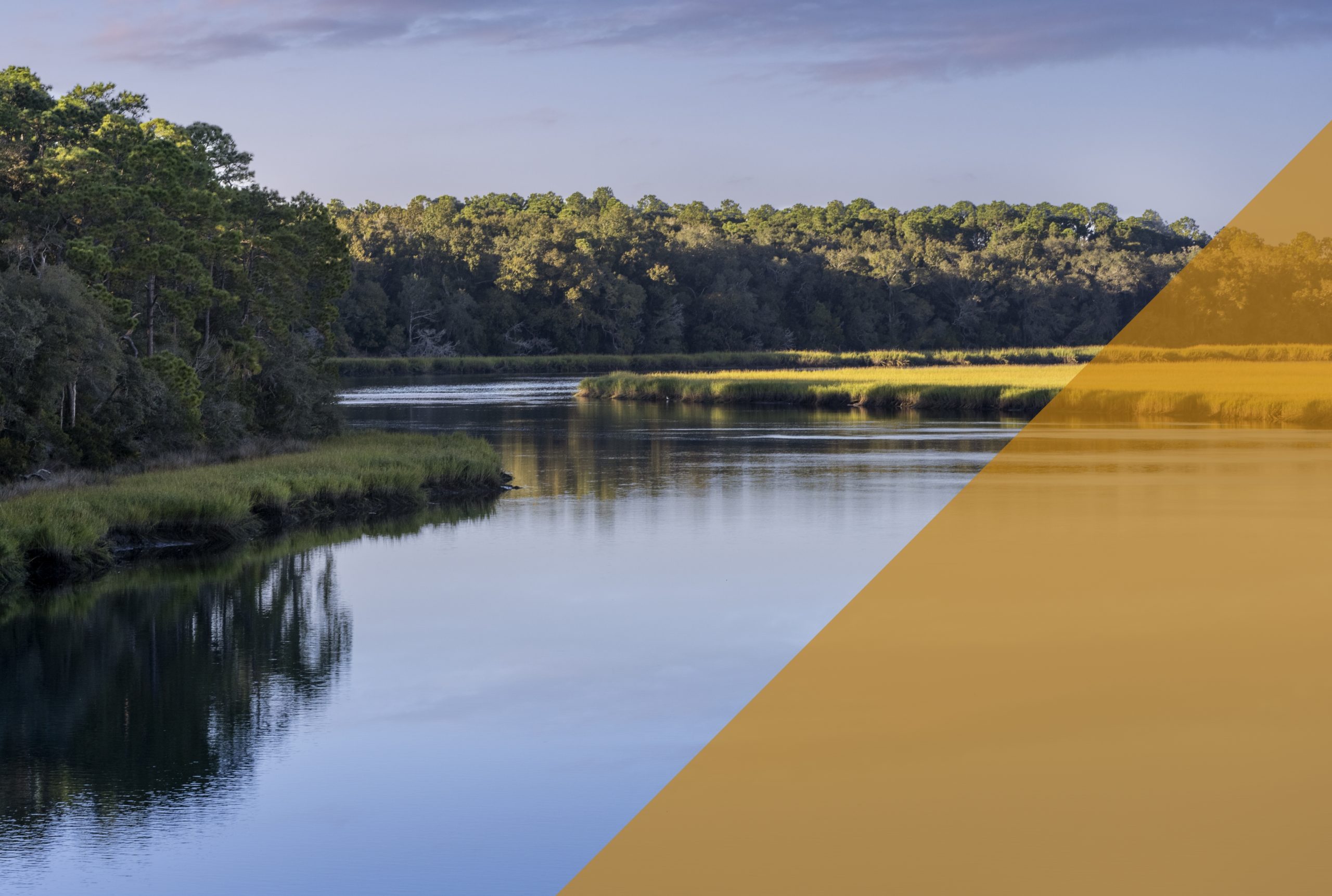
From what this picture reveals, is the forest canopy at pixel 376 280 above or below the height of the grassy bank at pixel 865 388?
above

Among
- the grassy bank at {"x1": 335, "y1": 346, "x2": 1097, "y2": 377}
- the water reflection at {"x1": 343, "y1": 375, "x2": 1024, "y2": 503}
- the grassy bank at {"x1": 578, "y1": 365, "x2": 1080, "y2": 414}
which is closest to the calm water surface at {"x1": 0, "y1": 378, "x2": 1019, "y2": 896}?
the water reflection at {"x1": 343, "y1": 375, "x2": 1024, "y2": 503}

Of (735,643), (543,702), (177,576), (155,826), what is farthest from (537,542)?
(155,826)

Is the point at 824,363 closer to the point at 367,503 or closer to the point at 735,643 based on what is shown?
the point at 367,503

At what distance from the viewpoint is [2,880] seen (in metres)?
9.30

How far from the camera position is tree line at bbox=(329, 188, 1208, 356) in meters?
110

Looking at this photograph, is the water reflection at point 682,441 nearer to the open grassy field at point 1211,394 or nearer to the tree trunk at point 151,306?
the open grassy field at point 1211,394

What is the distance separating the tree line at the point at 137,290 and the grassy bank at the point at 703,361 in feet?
192

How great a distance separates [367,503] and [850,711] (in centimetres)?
1534

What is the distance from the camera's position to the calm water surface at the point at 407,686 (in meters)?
10.1

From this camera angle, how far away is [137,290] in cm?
2950

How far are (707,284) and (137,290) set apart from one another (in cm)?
9078

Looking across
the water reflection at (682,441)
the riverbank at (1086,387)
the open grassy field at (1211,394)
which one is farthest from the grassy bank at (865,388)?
the open grassy field at (1211,394)
